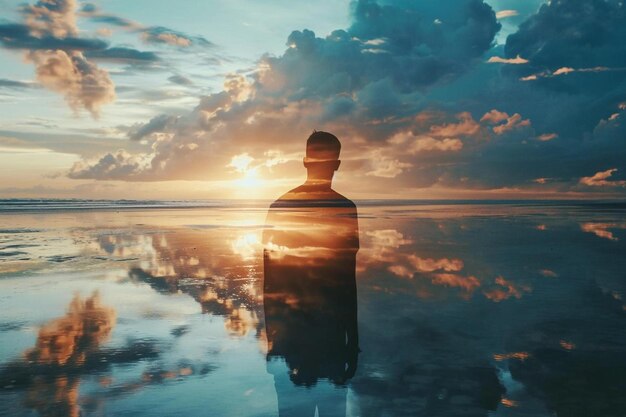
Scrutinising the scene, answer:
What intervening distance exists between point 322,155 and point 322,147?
112 mm

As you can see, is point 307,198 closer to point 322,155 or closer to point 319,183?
point 319,183

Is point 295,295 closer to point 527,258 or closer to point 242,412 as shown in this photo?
point 242,412

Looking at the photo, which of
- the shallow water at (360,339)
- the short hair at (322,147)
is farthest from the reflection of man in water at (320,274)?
the shallow water at (360,339)

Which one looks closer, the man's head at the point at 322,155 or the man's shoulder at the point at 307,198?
the man's shoulder at the point at 307,198

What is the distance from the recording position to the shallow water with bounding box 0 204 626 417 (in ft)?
23.6

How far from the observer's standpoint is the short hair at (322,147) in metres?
6.24

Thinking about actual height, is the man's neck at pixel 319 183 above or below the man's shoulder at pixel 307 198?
above

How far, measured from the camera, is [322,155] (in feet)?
20.5

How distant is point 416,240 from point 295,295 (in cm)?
2537

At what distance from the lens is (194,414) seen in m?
6.72

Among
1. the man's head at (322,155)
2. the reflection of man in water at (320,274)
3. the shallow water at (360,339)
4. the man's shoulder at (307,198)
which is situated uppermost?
the man's head at (322,155)

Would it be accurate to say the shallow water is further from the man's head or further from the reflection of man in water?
the man's head

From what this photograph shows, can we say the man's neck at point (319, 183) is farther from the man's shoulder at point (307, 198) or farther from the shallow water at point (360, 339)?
the shallow water at point (360, 339)

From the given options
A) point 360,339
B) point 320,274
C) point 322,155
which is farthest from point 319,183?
point 360,339
